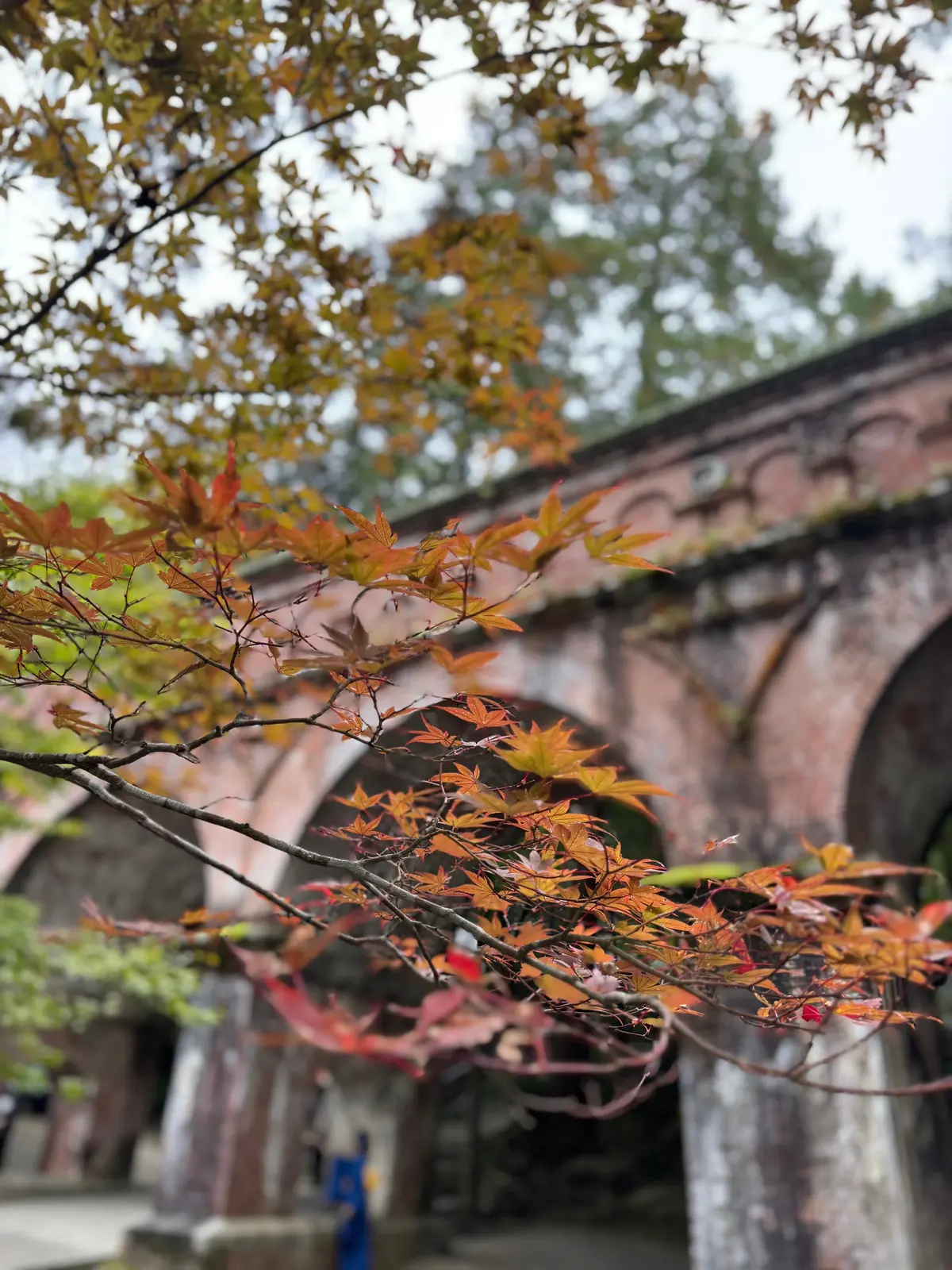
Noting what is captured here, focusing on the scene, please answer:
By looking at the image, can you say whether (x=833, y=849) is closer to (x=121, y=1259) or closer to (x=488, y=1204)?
(x=121, y=1259)

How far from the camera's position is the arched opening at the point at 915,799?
14.5ft

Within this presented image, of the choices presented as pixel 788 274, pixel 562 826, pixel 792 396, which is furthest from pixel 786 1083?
pixel 788 274

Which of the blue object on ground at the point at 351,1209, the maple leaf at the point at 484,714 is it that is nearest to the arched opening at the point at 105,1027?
the blue object on ground at the point at 351,1209

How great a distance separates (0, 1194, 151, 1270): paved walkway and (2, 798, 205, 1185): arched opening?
77cm

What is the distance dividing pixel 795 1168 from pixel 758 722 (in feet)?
6.90

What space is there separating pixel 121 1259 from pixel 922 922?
6.67m

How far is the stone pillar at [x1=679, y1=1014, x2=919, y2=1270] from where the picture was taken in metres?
3.88

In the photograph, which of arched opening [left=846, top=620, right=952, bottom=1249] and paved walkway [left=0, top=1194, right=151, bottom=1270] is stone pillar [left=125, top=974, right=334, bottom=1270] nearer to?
paved walkway [left=0, top=1194, right=151, bottom=1270]

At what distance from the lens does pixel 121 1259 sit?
233 inches

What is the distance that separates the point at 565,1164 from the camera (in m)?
12.0

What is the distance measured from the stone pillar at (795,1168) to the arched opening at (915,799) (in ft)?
1.08

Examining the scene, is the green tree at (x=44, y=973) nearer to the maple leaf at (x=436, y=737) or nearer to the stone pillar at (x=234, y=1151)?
the stone pillar at (x=234, y=1151)

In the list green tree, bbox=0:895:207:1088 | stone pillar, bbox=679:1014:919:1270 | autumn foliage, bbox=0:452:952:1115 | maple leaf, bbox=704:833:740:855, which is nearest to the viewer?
autumn foliage, bbox=0:452:952:1115

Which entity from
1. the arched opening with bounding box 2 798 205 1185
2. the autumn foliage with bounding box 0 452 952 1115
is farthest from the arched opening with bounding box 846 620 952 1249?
the arched opening with bounding box 2 798 205 1185
